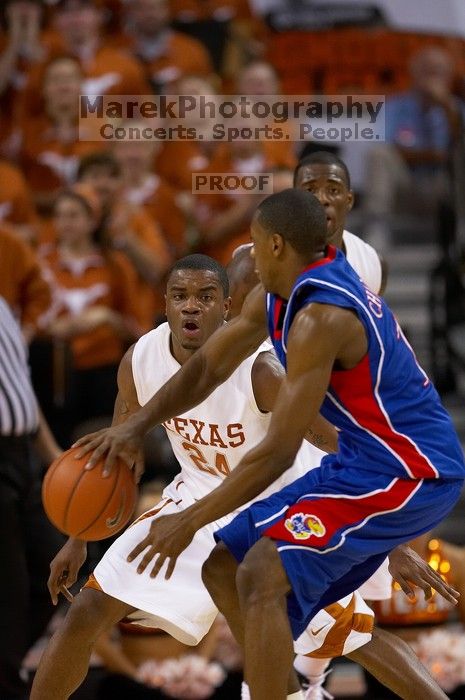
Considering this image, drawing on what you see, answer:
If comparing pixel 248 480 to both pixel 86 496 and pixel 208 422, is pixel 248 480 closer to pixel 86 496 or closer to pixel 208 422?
pixel 86 496

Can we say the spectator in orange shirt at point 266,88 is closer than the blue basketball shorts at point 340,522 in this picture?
No

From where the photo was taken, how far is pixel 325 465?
405 cm

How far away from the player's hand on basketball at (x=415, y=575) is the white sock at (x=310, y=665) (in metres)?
0.74

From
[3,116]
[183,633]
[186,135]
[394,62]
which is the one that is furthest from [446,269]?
[183,633]

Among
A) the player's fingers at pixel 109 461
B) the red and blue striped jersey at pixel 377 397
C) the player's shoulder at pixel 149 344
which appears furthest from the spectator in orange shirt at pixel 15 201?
the red and blue striped jersey at pixel 377 397

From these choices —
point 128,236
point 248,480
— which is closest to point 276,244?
point 248,480

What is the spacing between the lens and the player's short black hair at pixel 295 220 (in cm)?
387

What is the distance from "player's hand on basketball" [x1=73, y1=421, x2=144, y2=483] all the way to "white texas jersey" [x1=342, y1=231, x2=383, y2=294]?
155 cm

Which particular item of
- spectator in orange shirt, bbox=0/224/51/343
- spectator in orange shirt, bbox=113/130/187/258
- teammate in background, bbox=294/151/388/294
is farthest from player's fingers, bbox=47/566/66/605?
spectator in orange shirt, bbox=113/130/187/258

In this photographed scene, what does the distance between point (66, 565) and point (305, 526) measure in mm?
1016

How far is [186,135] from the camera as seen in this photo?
8391 millimetres

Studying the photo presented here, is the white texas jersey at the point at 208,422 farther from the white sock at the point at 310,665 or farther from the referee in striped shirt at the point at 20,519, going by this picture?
the referee in striped shirt at the point at 20,519

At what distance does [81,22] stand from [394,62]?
2314 mm

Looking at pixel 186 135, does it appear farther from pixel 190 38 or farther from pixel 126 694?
pixel 126 694
